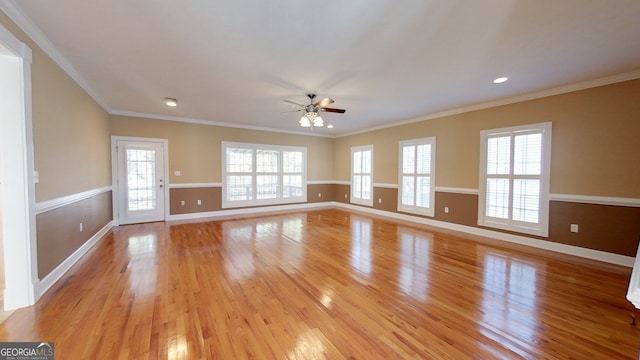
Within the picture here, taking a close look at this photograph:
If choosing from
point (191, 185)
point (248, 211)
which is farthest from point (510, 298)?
point (191, 185)

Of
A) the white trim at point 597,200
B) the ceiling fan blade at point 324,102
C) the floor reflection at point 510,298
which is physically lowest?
the floor reflection at point 510,298

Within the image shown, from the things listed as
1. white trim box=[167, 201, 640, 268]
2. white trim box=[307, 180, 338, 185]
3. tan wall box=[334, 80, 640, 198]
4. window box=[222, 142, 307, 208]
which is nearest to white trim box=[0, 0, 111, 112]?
window box=[222, 142, 307, 208]

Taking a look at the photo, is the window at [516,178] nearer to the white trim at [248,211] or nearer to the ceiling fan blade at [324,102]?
the ceiling fan blade at [324,102]

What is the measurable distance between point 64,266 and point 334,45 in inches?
164

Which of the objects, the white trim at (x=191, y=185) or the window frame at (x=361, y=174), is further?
the window frame at (x=361, y=174)

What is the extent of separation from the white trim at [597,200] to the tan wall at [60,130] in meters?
6.84

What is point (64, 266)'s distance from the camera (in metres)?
2.94

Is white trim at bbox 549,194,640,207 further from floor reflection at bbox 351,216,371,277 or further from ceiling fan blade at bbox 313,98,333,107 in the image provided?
ceiling fan blade at bbox 313,98,333,107

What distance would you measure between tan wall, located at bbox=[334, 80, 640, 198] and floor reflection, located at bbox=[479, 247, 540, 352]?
168 centimetres

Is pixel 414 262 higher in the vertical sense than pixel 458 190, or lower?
lower

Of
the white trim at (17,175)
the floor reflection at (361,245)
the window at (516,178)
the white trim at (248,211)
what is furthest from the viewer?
the white trim at (248,211)

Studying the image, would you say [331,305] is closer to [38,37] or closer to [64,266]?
[64,266]

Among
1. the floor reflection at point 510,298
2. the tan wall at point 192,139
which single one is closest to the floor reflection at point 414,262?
the floor reflection at point 510,298

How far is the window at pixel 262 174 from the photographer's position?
6.75m
